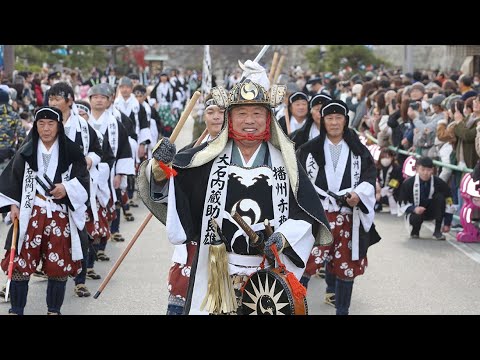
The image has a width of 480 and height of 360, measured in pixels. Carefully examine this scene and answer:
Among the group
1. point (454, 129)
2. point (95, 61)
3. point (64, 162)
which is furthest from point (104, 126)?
point (95, 61)

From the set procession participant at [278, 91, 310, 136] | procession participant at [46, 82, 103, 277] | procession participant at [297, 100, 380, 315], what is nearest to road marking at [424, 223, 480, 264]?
procession participant at [278, 91, 310, 136]

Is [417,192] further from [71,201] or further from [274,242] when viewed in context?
[274,242]

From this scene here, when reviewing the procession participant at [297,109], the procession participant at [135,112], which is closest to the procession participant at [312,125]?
the procession participant at [297,109]

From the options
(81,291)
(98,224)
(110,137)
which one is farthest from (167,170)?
(110,137)

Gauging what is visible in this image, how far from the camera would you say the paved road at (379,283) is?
8688 millimetres

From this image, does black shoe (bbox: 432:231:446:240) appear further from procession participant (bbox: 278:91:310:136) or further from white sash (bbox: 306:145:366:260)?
white sash (bbox: 306:145:366:260)

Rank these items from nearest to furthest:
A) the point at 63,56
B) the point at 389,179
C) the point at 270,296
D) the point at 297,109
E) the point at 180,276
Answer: the point at 270,296, the point at 180,276, the point at 297,109, the point at 389,179, the point at 63,56

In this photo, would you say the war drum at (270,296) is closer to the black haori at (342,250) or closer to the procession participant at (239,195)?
the procession participant at (239,195)

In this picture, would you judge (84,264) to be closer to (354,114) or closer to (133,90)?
(133,90)

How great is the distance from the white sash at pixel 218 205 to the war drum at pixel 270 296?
24 cm

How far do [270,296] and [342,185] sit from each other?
2.73 meters

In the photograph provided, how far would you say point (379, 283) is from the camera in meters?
9.84

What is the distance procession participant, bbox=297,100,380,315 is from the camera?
7.93 meters

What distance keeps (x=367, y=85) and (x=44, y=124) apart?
454 inches
